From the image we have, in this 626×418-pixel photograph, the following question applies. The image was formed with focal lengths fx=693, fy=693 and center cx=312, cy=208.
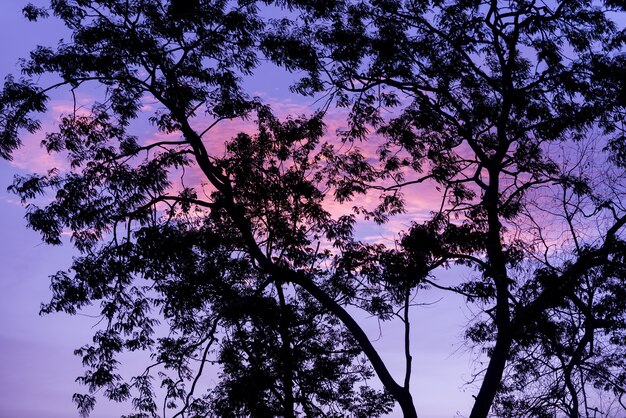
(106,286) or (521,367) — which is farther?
(521,367)

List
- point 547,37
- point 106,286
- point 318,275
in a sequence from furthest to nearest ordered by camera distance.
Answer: point 318,275 → point 547,37 → point 106,286

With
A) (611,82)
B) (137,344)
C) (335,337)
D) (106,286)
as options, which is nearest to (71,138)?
(106,286)

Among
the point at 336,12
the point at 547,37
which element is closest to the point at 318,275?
the point at 336,12

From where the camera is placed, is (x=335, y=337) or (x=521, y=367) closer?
(x=521, y=367)

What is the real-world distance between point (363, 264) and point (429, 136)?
3995 millimetres

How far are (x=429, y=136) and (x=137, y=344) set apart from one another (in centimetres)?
923

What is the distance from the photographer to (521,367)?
17.8 metres

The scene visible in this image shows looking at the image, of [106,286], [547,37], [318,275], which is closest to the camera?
[106,286]

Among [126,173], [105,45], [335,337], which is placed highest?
[105,45]

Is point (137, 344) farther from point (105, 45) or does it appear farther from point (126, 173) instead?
point (105, 45)

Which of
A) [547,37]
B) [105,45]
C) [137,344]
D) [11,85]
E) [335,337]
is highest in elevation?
[547,37]

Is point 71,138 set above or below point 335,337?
above

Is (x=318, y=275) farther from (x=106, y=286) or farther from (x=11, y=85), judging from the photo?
(x=11, y=85)

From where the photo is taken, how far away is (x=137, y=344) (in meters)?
17.2
